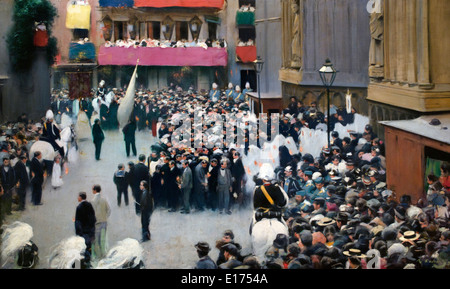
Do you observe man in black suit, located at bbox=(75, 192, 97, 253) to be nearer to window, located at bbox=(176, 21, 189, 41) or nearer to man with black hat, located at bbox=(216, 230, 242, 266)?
man with black hat, located at bbox=(216, 230, 242, 266)

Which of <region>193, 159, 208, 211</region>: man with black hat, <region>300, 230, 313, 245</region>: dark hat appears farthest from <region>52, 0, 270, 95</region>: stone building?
<region>300, 230, 313, 245</region>: dark hat

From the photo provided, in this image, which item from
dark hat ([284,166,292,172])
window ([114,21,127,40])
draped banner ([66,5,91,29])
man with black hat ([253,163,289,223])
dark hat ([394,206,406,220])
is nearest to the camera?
dark hat ([394,206,406,220])

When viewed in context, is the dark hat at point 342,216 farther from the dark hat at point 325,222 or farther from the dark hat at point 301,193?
the dark hat at point 301,193

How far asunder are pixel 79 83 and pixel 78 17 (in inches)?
49.2

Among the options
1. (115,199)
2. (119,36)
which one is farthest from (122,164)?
(119,36)

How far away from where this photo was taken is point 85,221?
415 inches

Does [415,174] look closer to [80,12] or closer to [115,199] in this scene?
[115,199]

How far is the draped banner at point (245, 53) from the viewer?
41.5ft

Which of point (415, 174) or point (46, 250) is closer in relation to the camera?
point (415, 174)

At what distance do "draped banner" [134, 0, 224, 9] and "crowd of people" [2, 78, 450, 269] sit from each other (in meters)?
1.65

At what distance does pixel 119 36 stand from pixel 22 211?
12.4 feet

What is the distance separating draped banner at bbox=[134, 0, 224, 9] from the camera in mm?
12156

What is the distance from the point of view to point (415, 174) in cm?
970
